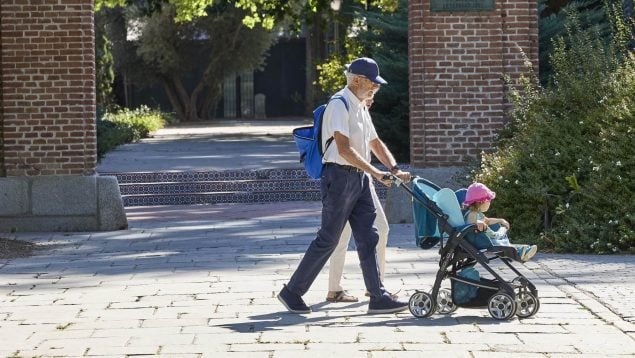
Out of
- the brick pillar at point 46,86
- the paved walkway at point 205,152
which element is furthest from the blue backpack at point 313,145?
the paved walkway at point 205,152

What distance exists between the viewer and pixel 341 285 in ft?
35.1

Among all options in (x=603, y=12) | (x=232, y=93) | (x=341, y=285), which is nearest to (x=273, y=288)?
(x=341, y=285)

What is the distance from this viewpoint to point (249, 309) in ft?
31.3

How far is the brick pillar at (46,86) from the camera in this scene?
15.4 meters

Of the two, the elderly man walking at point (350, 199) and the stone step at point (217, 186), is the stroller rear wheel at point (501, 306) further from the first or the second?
the stone step at point (217, 186)

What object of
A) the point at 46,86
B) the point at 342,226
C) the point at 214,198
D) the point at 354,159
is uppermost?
the point at 46,86

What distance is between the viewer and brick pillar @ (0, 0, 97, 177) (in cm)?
1543

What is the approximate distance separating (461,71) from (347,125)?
6560 mm

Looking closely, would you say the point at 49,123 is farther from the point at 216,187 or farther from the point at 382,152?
the point at 382,152

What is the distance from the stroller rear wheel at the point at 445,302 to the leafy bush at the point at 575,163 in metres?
3.63

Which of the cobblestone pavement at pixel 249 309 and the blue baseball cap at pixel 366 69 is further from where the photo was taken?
the blue baseball cap at pixel 366 69

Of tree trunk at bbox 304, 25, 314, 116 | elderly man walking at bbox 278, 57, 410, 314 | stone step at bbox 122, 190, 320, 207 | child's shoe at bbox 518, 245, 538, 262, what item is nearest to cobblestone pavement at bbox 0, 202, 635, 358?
elderly man walking at bbox 278, 57, 410, 314

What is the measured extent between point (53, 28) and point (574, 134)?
19.4ft

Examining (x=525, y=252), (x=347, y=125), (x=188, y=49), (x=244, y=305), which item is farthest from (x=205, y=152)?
(x=188, y=49)
